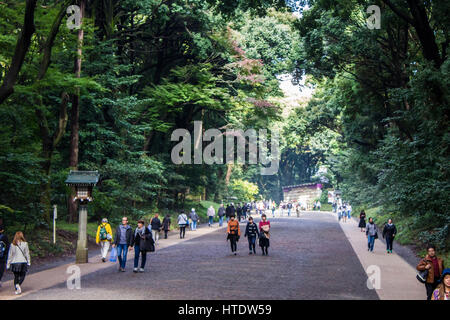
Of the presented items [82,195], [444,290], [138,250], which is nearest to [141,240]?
[138,250]

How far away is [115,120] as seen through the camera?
84.4 feet

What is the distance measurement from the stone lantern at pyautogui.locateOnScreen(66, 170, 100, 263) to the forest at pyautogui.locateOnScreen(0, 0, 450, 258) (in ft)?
5.37

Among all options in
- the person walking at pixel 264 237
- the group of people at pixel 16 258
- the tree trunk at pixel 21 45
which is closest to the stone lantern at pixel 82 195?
the tree trunk at pixel 21 45

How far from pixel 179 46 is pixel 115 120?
9.48m

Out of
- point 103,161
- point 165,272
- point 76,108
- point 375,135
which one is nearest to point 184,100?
point 103,161

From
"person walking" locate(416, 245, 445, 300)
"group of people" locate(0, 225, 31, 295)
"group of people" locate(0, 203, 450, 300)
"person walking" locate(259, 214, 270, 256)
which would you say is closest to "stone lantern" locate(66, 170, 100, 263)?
"group of people" locate(0, 203, 450, 300)

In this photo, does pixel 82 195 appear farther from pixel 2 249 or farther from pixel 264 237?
pixel 264 237

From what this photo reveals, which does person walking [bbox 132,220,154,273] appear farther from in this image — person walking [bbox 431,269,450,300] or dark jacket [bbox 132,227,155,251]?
person walking [bbox 431,269,450,300]

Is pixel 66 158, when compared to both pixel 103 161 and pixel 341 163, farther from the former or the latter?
pixel 341 163

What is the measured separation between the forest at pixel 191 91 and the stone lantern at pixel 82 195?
1638 millimetres

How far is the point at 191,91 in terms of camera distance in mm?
30375

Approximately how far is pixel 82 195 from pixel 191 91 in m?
14.8

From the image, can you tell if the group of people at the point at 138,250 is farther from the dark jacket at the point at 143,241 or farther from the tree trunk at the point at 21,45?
the tree trunk at the point at 21,45

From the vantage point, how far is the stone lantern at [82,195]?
16.7 metres
